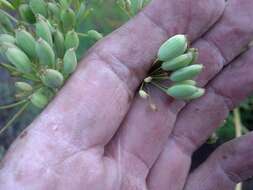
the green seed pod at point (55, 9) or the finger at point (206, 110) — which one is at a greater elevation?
the green seed pod at point (55, 9)

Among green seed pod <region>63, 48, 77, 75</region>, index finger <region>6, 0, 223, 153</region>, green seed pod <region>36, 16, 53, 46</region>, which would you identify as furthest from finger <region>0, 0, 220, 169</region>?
green seed pod <region>36, 16, 53, 46</region>

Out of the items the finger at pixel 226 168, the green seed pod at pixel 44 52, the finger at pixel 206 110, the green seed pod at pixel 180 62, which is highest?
the green seed pod at pixel 44 52

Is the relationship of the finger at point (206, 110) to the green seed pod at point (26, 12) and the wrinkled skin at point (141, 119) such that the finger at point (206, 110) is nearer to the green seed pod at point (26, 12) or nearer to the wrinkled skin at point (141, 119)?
the wrinkled skin at point (141, 119)

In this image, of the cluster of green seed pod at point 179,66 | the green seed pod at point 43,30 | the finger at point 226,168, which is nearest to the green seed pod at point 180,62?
the cluster of green seed pod at point 179,66

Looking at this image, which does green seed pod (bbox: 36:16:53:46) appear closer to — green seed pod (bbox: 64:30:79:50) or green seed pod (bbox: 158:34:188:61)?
green seed pod (bbox: 64:30:79:50)

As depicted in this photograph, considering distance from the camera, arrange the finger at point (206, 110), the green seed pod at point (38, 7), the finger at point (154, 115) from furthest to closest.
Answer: the finger at point (206, 110)
the finger at point (154, 115)
the green seed pod at point (38, 7)

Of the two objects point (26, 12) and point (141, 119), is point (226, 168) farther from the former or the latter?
point (26, 12)
